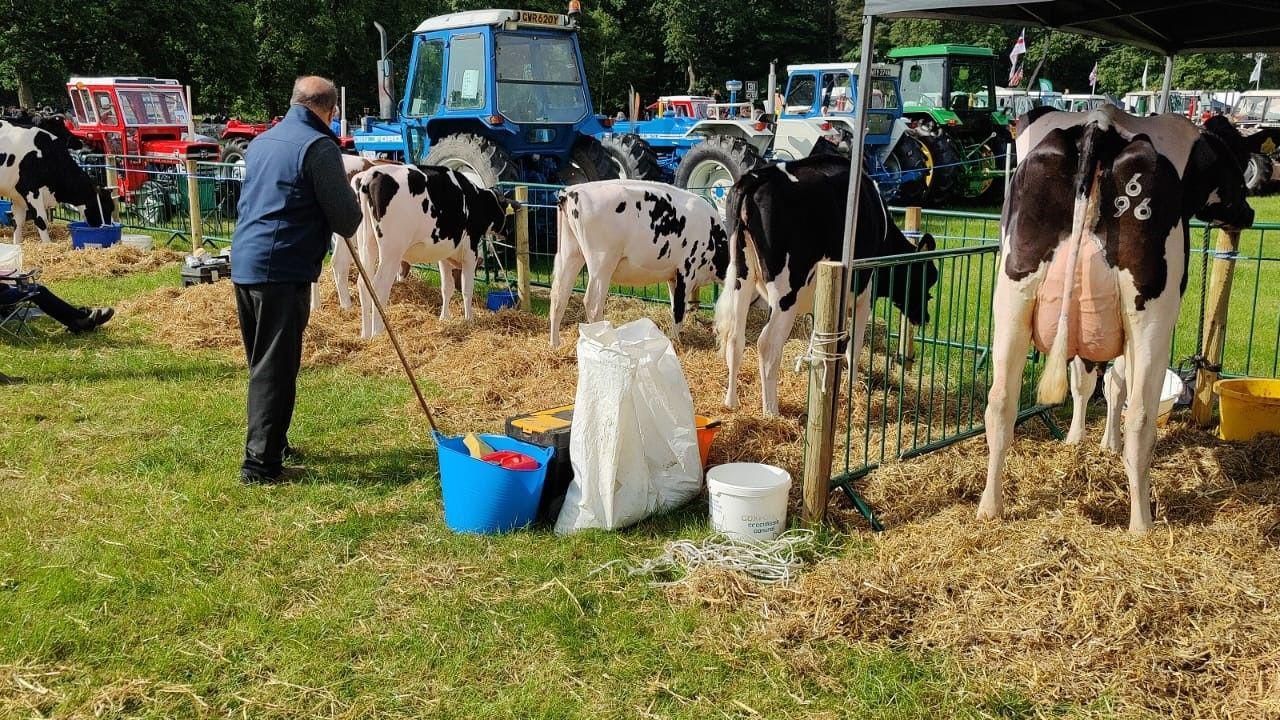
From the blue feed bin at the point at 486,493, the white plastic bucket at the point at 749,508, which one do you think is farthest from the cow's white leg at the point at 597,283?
the white plastic bucket at the point at 749,508

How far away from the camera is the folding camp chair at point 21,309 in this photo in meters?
7.76

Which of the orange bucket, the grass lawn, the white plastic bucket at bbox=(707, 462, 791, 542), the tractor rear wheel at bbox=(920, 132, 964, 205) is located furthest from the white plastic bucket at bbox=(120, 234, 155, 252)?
the tractor rear wheel at bbox=(920, 132, 964, 205)

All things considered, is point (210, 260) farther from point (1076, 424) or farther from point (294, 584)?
point (1076, 424)

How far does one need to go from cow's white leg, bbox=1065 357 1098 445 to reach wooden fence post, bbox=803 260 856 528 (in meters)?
1.94

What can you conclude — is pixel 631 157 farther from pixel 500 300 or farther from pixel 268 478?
pixel 268 478

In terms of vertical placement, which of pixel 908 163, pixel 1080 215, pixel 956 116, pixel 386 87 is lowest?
pixel 1080 215

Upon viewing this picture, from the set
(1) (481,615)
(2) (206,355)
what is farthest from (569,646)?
(2) (206,355)

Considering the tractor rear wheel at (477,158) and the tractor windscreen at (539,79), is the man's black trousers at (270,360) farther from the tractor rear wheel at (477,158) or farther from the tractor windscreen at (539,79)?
the tractor windscreen at (539,79)

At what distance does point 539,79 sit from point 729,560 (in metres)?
9.57

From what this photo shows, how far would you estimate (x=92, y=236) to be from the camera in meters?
12.7

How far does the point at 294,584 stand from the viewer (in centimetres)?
403

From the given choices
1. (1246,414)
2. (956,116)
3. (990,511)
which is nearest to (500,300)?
(990,511)

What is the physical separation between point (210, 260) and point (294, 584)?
738cm

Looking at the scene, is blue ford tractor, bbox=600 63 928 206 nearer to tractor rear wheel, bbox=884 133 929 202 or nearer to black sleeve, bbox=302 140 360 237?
tractor rear wheel, bbox=884 133 929 202
